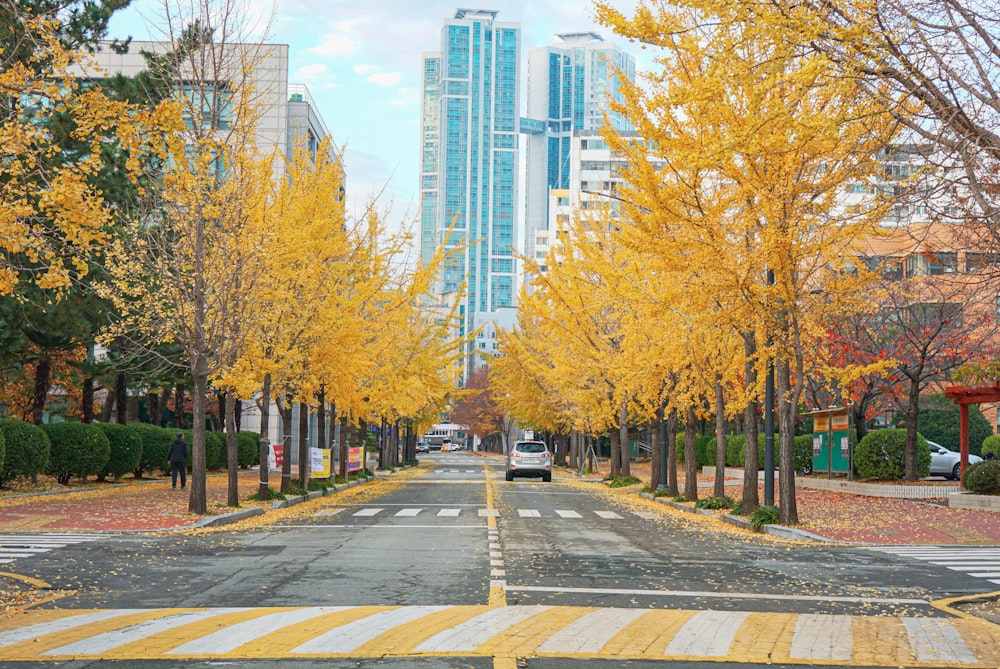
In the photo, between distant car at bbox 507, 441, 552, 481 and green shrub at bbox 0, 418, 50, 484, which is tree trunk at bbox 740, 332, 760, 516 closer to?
green shrub at bbox 0, 418, 50, 484

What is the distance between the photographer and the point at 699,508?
2688 centimetres

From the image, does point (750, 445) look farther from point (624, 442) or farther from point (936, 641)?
point (624, 442)

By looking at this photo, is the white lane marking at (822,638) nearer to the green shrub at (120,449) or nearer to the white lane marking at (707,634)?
the white lane marking at (707,634)

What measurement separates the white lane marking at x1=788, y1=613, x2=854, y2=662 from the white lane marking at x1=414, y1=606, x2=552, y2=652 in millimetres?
2312

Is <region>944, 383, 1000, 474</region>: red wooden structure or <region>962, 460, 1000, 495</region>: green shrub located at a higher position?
<region>944, 383, 1000, 474</region>: red wooden structure

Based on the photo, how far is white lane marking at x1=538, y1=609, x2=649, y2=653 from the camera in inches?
324

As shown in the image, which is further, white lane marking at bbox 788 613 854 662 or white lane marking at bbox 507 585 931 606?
white lane marking at bbox 507 585 931 606

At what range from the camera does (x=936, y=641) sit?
9.06 meters

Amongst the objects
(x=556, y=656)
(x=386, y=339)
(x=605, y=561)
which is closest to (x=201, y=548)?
(x=605, y=561)

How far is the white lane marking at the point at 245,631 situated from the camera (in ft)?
26.0

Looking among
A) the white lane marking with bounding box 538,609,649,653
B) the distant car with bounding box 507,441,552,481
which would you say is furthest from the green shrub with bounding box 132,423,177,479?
the white lane marking with bounding box 538,609,649,653

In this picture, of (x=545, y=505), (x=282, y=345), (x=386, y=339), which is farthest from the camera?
(x=386, y=339)

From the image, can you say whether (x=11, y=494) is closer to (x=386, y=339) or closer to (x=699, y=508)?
(x=386, y=339)

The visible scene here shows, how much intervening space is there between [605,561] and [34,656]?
860 centimetres
